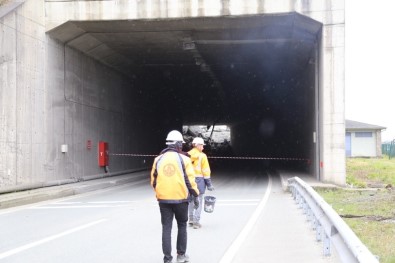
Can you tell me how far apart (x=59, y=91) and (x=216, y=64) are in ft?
34.6

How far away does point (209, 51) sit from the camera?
2398 cm

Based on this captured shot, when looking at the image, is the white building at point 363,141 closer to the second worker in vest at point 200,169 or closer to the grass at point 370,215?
the grass at point 370,215

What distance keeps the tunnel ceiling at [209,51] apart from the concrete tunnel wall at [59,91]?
1.56 ft

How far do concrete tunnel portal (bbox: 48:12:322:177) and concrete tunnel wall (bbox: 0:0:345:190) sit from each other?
471 millimetres

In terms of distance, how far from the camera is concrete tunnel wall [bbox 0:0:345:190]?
16234 millimetres

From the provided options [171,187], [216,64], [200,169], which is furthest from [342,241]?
[216,64]

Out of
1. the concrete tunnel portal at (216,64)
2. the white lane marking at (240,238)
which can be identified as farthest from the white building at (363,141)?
the white lane marking at (240,238)

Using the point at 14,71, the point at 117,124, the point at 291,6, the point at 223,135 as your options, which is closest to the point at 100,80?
the point at 117,124

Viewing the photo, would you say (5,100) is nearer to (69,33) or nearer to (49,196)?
(49,196)

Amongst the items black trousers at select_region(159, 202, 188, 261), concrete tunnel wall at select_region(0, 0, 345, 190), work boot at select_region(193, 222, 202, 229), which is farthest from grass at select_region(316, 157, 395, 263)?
work boot at select_region(193, 222, 202, 229)

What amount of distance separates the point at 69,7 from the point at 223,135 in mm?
53560

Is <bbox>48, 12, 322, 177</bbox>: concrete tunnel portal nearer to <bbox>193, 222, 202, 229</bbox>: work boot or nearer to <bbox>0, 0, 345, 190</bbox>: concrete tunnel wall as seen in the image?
<bbox>0, 0, 345, 190</bbox>: concrete tunnel wall

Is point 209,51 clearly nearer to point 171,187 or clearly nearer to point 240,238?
point 240,238

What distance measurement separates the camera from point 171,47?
75.9ft
